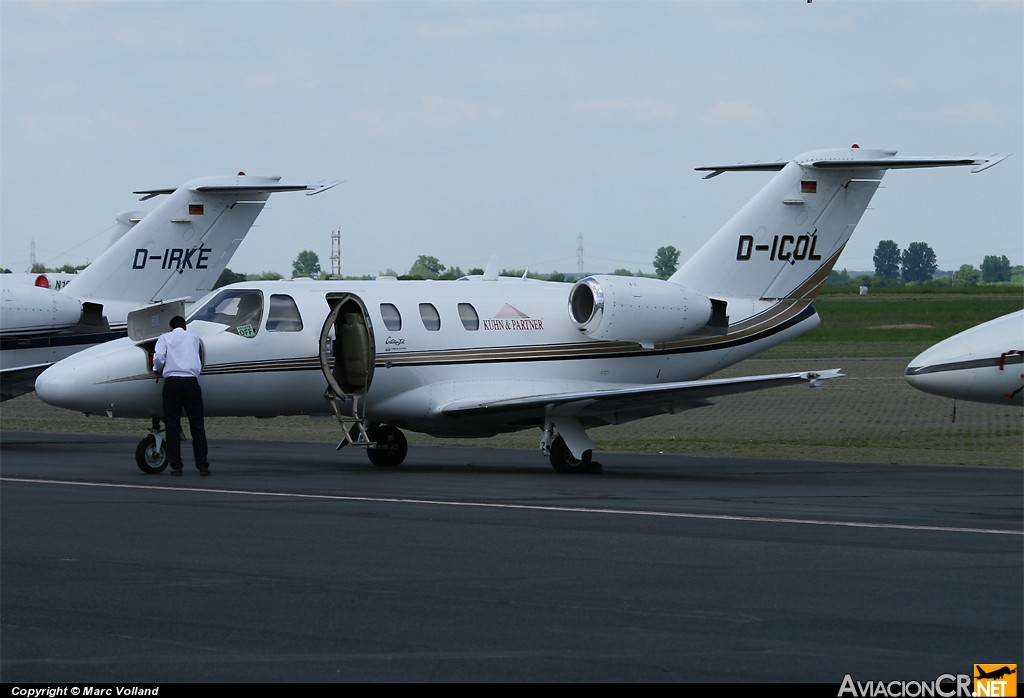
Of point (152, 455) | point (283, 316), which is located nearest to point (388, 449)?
point (283, 316)

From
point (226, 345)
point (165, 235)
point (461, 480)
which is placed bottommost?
point (461, 480)

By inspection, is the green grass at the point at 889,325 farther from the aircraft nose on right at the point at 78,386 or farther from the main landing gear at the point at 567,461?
the aircraft nose on right at the point at 78,386

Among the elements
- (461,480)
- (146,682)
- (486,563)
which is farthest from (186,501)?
(146,682)

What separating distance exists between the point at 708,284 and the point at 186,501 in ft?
30.6

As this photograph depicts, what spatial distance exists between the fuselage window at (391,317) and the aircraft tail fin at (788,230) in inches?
170

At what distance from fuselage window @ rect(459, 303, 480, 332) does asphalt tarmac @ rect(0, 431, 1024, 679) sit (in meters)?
3.31

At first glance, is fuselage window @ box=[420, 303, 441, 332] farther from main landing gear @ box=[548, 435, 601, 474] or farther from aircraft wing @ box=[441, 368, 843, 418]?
main landing gear @ box=[548, 435, 601, 474]

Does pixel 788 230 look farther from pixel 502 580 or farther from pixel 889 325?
pixel 889 325

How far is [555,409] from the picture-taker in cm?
1852

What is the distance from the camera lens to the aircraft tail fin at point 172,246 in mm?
25984

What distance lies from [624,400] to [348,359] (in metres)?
3.79

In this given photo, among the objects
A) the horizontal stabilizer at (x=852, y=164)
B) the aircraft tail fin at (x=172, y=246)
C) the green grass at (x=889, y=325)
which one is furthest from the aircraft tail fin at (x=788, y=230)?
the green grass at (x=889, y=325)

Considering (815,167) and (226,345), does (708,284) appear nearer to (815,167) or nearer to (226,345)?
(815,167)

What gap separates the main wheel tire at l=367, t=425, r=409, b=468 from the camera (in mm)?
19719
